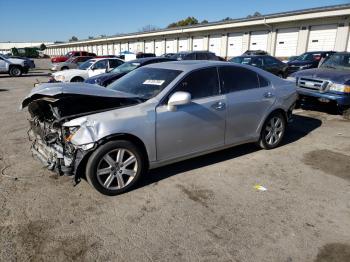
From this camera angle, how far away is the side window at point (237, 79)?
4.83 meters

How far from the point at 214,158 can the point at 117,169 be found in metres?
1.96

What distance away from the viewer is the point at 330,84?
8086 mm

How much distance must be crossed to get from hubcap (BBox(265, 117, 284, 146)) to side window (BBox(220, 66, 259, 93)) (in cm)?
81

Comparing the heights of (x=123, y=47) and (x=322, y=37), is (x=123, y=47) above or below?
below

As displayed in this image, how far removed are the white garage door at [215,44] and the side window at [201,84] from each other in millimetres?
33741

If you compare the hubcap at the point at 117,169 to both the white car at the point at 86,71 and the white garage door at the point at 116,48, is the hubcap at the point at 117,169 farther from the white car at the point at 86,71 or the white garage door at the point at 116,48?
the white garage door at the point at 116,48

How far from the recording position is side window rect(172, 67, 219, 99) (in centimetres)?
437

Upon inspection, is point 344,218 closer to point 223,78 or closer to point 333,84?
point 223,78

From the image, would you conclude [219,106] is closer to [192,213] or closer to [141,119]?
[141,119]

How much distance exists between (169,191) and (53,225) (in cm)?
Result: 147

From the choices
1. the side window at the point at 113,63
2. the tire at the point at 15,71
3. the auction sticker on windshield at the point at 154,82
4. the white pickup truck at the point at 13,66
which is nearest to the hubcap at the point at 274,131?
the auction sticker on windshield at the point at 154,82

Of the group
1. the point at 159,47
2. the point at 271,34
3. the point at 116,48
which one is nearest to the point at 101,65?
the point at 271,34

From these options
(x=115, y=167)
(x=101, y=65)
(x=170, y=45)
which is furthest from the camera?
(x=170, y=45)

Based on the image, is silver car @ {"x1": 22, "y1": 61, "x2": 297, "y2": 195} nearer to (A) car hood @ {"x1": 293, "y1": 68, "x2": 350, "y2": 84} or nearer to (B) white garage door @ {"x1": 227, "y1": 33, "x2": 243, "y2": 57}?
(A) car hood @ {"x1": 293, "y1": 68, "x2": 350, "y2": 84}
